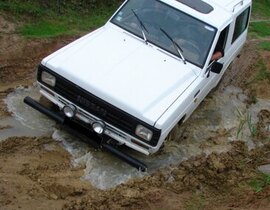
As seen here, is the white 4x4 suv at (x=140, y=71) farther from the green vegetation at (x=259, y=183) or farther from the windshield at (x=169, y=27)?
the green vegetation at (x=259, y=183)

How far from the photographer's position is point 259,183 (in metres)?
7.01

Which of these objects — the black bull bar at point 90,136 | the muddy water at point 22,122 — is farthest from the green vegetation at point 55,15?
the black bull bar at point 90,136

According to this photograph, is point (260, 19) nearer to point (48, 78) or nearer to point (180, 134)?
point (180, 134)

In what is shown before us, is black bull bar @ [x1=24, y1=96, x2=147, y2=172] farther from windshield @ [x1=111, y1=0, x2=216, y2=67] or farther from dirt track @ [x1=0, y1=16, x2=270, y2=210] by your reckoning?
windshield @ [x1=111, y1=0, x2=216, y2=67]

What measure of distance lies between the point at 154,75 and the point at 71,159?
1477mm

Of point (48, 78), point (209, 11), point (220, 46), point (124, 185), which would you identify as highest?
point (209, 11)

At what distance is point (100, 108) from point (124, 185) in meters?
0.98

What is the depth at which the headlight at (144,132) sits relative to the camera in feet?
20.2

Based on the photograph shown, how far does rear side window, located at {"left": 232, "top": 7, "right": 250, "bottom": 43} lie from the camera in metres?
8.58

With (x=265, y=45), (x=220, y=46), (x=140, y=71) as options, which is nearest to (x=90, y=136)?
(x=140, y=71)

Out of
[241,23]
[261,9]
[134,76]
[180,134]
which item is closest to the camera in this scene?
[134,76]

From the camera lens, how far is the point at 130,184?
21.2 feet

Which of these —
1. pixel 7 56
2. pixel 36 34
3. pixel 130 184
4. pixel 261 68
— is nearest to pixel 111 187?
pixel 130 184

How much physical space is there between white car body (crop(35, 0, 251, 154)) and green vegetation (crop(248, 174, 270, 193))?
4.09 feet
